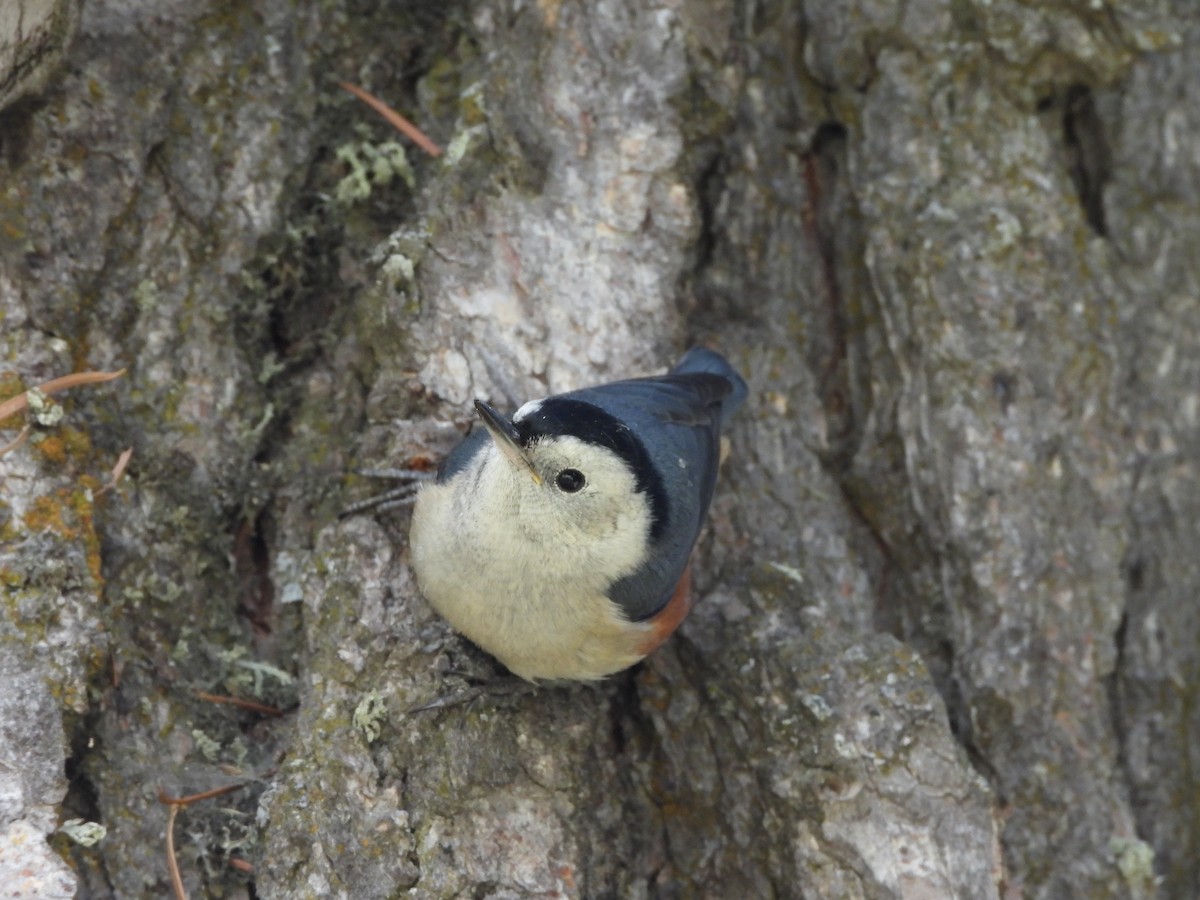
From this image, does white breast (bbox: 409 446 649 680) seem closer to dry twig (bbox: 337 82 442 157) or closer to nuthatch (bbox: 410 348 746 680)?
nuthatch (bbox: 410 348 746 680)

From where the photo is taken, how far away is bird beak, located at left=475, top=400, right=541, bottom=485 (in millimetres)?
2447

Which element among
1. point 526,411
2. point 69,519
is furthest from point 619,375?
point 69,519

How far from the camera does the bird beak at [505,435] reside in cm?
245

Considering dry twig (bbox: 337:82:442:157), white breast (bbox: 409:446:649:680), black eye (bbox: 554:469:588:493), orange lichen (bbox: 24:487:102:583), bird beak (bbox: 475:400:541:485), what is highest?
dry twig (bbox: 337:82:442:157)

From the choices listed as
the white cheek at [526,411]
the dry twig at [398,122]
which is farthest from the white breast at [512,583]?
the dry twig at [398,122]

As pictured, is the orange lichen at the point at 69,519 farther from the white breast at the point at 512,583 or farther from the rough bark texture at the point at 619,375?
the white breast at the point at 512,583

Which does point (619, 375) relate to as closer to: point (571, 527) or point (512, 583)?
point (571, 527)

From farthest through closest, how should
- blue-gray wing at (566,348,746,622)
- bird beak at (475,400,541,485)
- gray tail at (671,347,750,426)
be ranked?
gray tail at (671,347,750,426) < blue-gray wing at (566,348,746,622) < bird beak at (475,400,541,485)

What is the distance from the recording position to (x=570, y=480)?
8.62 ft

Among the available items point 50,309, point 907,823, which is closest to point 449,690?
point 907,823

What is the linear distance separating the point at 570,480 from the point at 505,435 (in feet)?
0.64

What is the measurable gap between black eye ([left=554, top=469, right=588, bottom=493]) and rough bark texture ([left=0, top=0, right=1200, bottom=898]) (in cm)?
23

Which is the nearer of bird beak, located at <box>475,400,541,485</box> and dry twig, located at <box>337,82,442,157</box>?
bird beak, located at <box>475,400,541,485</box>

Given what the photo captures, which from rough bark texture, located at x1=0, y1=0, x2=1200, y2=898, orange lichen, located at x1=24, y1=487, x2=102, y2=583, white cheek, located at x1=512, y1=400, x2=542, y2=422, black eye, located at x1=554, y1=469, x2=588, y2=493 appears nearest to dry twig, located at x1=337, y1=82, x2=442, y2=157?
rough bark texture, located at x1=0, y1=0, x2=1200, y2=898
